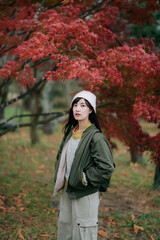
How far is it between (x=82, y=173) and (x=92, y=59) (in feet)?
6.31

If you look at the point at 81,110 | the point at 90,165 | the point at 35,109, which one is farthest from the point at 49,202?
the point at 35,109

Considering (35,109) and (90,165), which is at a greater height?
(35,109)

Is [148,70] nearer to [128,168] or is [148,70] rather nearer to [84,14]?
[84,14]

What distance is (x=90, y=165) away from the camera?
241 cm

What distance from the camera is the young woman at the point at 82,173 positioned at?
92.0 inches

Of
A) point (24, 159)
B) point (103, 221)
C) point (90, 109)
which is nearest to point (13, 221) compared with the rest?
point (103, 221)

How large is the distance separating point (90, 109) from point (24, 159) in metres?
6.18

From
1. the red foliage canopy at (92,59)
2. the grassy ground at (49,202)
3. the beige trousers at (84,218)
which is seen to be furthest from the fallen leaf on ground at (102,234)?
the red foliage canopy at (92,59)

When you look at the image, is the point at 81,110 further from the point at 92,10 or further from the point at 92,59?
the point at 92,10

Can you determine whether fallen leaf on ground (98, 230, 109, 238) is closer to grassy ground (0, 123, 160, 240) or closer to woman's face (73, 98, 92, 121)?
grassy ground (0, 123, 160, 240)

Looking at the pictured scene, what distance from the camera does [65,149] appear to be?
8.68 ft

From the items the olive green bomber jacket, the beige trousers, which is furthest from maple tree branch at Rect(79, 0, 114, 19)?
the beige trousers

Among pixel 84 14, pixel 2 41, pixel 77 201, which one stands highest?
pixel 84 14

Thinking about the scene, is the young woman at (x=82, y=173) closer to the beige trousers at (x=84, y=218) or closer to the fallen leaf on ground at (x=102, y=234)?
the beige trousers at (x=84, y=218)
